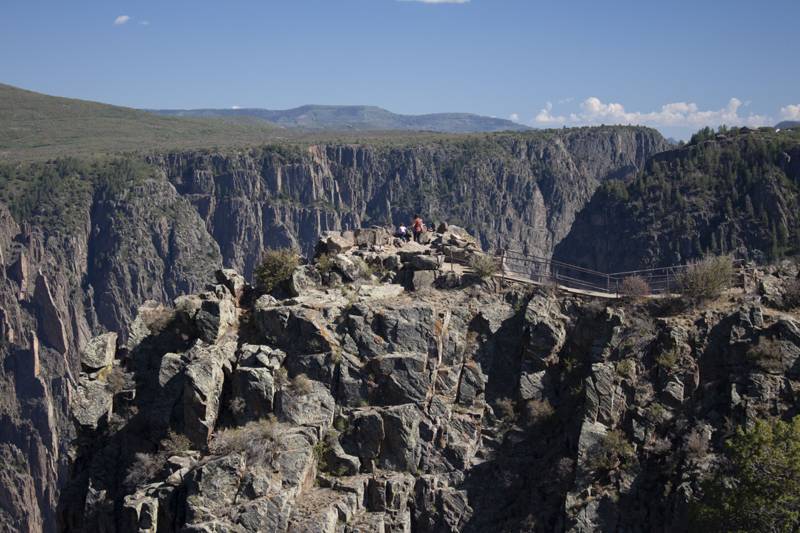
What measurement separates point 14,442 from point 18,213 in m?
43.0

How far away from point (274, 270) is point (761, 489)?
19.6m

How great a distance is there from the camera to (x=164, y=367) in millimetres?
32219

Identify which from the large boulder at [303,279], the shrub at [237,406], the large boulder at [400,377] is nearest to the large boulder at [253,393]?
the shrub at [237,406]

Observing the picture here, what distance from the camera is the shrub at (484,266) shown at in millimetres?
35344

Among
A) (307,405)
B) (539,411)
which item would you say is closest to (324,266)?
(307,405)

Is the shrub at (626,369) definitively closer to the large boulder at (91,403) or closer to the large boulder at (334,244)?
the large boulder at (334,244)

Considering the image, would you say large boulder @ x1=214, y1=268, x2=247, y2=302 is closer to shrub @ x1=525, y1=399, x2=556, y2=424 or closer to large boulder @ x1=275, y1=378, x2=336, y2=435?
large boulder @ x1=275, y1=378, x2=336, y2=435

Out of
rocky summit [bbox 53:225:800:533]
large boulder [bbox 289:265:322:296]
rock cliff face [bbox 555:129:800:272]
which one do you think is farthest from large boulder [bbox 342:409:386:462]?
rock cliff face [bbox 555:129:800:272]

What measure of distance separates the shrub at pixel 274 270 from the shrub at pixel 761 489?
57.9 feet

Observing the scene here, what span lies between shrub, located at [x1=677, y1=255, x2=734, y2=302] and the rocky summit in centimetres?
54

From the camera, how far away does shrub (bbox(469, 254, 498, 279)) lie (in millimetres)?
35344

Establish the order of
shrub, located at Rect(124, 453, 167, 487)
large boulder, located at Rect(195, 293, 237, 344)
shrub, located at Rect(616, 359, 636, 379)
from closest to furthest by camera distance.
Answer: shrub, located at Rect(124, 453, 167, 487)
shrub, located at Rect(616, 359, 636, 379)
large boulder, located at Rect(195, 293, 237, 344)

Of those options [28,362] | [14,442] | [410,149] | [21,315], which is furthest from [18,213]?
[410,149]

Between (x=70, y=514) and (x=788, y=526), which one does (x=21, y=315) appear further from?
(x=788, y=526)
